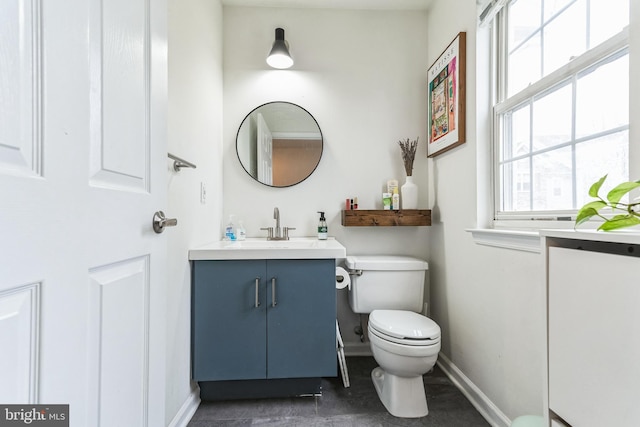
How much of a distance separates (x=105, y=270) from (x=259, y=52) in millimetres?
1898

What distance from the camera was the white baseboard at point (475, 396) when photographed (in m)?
1.26

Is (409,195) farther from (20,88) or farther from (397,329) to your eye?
(20,88)

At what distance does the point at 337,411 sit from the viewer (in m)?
1.40

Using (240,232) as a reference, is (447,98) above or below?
above

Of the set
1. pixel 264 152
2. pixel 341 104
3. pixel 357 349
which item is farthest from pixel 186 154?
pixel 357 349

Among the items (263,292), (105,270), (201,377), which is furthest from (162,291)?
(201,377)

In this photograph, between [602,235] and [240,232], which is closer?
[602,235]

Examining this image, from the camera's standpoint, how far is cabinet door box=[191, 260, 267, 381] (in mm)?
1388

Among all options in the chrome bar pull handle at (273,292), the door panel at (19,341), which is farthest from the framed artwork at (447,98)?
the door panel at (19,341)

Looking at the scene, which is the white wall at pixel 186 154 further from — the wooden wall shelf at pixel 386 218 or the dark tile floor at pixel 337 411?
the wooden wall shelf at pixel 386 218

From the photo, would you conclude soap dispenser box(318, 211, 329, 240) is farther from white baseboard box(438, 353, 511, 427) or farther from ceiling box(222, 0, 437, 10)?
ceiling box(222, 0, 437, 10)

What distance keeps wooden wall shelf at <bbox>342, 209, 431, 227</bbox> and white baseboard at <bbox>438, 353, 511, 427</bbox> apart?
892mm

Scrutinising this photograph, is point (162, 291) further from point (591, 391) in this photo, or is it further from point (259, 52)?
point (259, 52)

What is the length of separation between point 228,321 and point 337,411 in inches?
28.1
